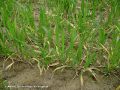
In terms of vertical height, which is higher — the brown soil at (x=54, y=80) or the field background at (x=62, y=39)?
the field background at (x=62, y=39)

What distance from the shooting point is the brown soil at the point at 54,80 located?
176 cm

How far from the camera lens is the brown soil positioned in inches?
69.3

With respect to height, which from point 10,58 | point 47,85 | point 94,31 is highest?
point 94,31

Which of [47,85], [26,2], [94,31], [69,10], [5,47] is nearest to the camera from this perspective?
[47,85]

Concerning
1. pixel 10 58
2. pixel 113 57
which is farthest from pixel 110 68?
pixel 10 58

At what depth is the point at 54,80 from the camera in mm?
1803

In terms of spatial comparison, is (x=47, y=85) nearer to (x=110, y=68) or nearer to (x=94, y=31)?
(x=110, y=68)

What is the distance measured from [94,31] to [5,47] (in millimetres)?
669

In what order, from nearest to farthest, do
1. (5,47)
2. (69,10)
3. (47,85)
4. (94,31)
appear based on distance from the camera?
1. (47,85)
2. (5,47)
3. (94,31)
4. (69,10)

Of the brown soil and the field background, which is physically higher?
the field background

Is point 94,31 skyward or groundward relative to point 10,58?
skyward

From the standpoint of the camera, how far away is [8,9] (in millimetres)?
2182

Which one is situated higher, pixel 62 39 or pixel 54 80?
pixel 62 39

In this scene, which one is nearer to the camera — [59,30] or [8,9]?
[59,30]
